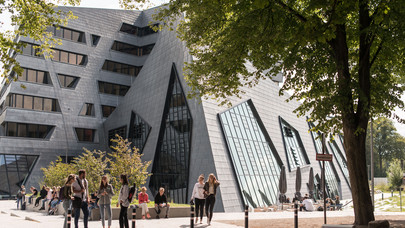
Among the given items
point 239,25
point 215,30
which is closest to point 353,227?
point 239,25

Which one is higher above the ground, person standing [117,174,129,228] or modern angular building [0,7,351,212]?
modern angular building [0,7,351,212]

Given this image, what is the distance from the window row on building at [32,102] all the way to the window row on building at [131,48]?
44.6ft

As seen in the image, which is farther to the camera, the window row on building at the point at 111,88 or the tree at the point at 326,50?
the window row on building at the point at 111,88

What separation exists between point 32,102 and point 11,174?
900cm

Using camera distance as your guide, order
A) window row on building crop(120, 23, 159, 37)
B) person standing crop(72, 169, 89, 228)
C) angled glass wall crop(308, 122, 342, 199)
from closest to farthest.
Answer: person standing crop(72, 169, 89, 228) < angled glass wall crop(308, 122, 342, 199) < window row on building crop(120, 23, 159, 37)

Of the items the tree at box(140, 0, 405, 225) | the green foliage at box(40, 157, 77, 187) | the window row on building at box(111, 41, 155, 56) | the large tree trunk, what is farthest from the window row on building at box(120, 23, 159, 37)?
the large tree trunk

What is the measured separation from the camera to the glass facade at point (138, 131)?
38469 mm

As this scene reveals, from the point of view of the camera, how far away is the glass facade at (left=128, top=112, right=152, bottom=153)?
38.5m

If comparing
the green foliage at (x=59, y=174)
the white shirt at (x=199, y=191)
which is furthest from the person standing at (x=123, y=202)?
the green foliage at (x=59, y=174)

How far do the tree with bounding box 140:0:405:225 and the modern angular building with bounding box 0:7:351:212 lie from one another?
12.9m

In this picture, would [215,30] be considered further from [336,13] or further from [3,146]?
[3,146]

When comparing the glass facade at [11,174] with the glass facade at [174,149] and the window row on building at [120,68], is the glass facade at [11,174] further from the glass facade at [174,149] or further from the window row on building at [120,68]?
the glass facade at [174,149]

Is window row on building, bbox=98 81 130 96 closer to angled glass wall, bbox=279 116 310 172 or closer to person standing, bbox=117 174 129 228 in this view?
angled glass wall, bbox=279 116 310 172

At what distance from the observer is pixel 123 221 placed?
44.5 feet
